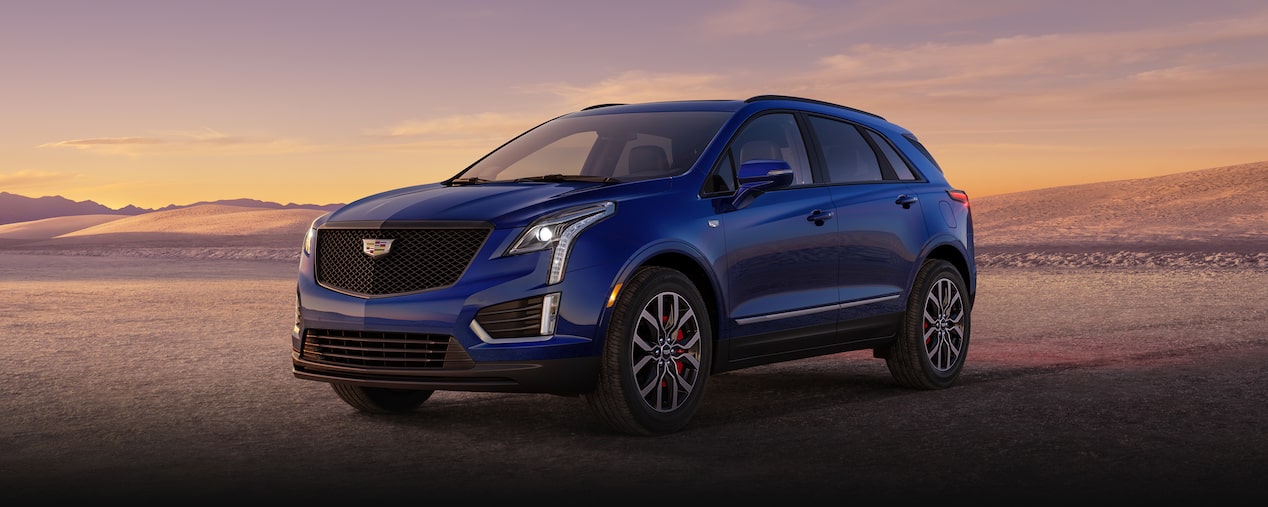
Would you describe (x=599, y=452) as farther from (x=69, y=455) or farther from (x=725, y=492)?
(x=69, y=455)

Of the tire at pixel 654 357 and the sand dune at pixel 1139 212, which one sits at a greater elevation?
the tire at pixel 654 357

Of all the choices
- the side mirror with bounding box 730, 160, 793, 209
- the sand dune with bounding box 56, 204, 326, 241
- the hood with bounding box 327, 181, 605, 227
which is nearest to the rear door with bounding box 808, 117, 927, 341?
the side mirror with bounding box 730, 160, 793, 209

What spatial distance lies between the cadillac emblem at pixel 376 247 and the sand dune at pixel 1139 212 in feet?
127

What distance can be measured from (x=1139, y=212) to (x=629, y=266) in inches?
2462

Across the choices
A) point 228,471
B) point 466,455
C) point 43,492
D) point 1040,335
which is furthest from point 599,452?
point 1040,335

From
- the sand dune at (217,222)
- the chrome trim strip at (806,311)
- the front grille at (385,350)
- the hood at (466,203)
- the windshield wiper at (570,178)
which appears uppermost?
the windshield wiper at (570,178)

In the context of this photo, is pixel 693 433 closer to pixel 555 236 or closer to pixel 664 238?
pixel 664 238

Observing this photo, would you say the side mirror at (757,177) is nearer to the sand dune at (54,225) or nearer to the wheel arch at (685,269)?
the wheel arch at (685,269)

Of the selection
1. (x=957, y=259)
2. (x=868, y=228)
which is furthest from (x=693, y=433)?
(x=957, y=259)

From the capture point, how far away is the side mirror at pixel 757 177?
800 centimetres

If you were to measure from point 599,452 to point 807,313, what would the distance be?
6.63 feet

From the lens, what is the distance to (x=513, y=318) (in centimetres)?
721

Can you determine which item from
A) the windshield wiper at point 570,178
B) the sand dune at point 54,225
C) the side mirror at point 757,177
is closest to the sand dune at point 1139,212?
the side mirror at point 757,177

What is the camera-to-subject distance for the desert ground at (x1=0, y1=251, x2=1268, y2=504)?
628cm
